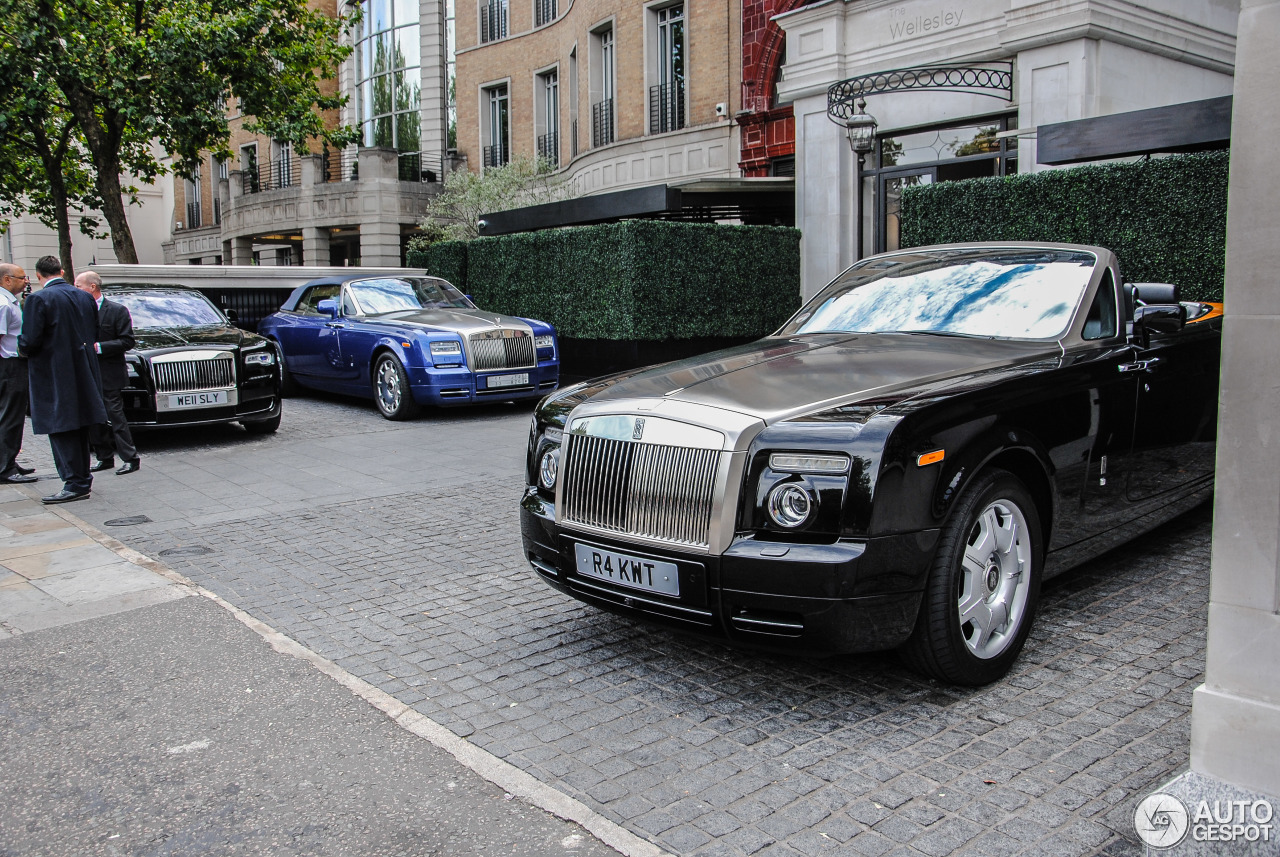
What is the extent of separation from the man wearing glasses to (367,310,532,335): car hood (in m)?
4.50

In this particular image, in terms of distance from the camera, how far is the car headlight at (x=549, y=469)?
13.9 ft

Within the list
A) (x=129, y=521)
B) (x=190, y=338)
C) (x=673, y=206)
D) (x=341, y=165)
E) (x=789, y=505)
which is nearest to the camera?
(x=789, y=505)

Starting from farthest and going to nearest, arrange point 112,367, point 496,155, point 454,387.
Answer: point 496,155, point 454,387, point 112,367

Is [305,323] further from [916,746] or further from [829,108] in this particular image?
[916,746]

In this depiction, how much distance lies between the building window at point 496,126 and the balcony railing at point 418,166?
3.65 m

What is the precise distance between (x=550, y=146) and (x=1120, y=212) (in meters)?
21.9

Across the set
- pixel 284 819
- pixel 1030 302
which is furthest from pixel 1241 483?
pixel 284 819

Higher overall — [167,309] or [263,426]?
[167,309]

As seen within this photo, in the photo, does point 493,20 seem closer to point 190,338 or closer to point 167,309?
point 167,309

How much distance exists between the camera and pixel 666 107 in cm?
2461

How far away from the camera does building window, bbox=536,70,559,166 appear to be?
101 ft

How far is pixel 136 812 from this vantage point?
307 cm

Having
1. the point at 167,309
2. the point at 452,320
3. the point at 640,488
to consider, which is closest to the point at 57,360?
the point at 167,309

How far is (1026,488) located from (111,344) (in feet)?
26.1
